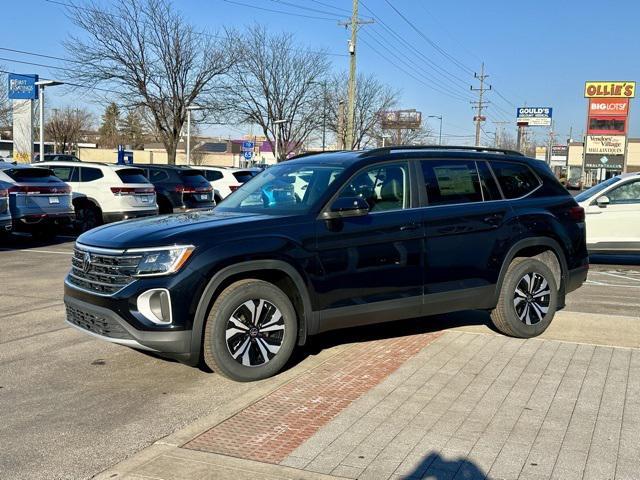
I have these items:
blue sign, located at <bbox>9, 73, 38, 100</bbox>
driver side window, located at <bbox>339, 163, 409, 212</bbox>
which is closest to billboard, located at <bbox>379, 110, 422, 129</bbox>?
blue sign, located at <bbox>9, 73, 38, 100</bbox>

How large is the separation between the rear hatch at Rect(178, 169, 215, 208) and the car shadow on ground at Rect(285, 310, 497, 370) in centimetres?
1277

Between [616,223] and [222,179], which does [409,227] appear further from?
[222,179]

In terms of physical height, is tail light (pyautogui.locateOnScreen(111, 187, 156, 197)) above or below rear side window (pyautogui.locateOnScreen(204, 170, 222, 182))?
below

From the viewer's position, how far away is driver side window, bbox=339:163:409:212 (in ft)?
18.4

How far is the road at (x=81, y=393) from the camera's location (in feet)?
12.5

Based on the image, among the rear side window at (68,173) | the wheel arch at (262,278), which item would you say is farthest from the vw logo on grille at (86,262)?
the rear side window at (68,173)

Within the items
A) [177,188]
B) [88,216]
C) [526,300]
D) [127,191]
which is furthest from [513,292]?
[177,188]

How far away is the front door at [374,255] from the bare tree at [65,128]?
7489 centimetres

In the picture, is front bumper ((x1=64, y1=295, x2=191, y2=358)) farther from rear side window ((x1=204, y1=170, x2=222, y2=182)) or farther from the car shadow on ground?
rear side window ((x1=204, y1=170, x2=222, y2=182))

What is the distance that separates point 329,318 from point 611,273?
26.9 feet

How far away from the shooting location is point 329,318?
529 cm

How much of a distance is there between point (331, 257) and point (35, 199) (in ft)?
33.4

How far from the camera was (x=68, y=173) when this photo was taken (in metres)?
16.2

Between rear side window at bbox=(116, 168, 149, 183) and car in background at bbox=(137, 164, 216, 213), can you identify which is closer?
rear side window at bbox=(116, 168, 149, 183)
